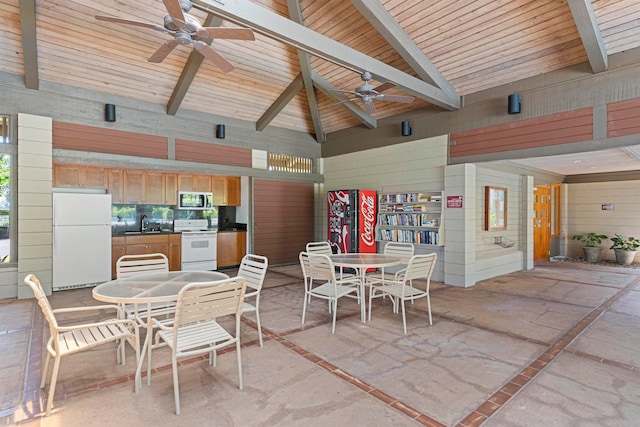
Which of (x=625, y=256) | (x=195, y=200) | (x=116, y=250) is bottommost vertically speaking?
(x=625, y=256)

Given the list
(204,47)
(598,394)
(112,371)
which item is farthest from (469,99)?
(112,371)

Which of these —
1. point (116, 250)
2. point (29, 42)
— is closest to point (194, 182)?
point (116, 250)

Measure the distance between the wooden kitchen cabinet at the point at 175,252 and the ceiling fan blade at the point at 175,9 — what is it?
184 inches

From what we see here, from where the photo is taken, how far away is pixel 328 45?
13.9 ft

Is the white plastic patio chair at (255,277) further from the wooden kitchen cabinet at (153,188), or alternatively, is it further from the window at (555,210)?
the window at (555,210)

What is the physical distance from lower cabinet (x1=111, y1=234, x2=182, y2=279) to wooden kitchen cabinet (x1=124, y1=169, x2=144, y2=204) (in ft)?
2.52

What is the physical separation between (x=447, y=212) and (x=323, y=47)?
12.0ft

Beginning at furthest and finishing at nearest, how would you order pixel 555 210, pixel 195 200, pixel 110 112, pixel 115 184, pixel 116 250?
1. pixel 555 210
2. pixel 195 200
3. pixel 115 184
4. pixel 116 250
5. pixel 110 112

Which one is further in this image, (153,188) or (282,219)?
(282,219)

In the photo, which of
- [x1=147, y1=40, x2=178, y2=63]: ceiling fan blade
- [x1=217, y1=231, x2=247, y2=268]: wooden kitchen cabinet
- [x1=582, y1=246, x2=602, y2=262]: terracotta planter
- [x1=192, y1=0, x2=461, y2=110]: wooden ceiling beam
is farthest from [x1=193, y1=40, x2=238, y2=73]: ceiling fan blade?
[x1=582, y1=246, x2=602, y2=262]: terracotta planter

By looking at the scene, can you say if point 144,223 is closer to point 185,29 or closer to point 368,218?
point 368,218

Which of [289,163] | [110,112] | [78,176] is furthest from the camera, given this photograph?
[289,163]

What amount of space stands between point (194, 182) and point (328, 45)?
4.58m

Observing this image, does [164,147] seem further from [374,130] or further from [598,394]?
[598,394]
